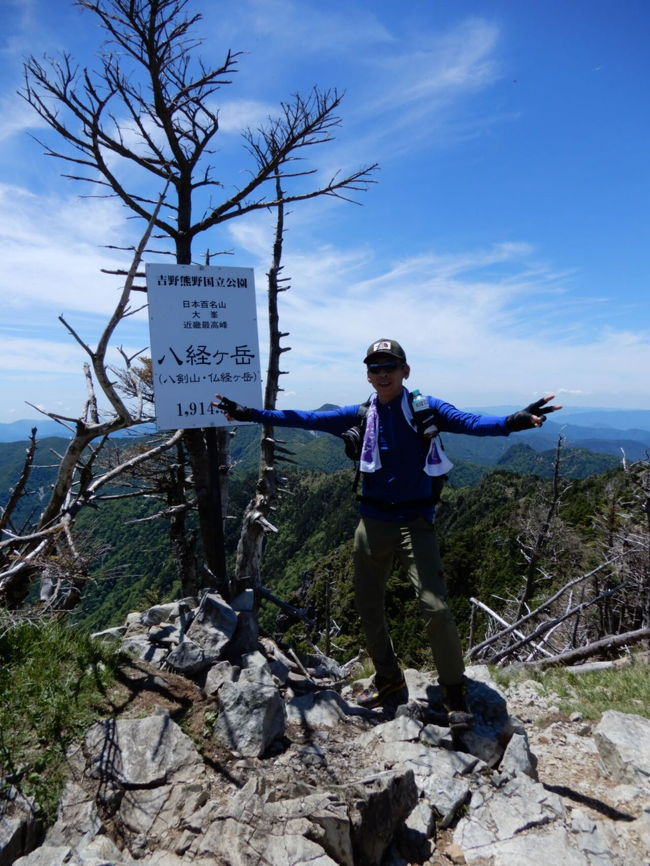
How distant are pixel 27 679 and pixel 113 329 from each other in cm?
297

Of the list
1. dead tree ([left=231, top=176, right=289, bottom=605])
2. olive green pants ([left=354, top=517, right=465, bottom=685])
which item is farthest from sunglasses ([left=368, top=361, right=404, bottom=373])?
dead tree ([left=231, top=176, right=289, bottom=605])

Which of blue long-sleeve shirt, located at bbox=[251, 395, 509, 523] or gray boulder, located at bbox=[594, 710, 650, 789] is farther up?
blue long-sleeve shirt, located at bbox=[251, 395, 509, 523]

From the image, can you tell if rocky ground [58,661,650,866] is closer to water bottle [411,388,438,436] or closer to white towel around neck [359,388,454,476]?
white towel around neck [359,388,454,476]

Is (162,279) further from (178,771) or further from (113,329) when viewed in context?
(178,771)

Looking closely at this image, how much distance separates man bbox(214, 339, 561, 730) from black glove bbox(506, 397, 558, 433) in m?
0.09

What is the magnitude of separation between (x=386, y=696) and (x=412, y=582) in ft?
4.74

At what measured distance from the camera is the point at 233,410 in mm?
4832

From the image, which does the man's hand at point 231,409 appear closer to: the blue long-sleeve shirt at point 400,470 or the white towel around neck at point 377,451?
the white towel around neck at point 377,451

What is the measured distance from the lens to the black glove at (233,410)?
189 inches

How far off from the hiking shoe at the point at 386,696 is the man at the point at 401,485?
511 millimetres

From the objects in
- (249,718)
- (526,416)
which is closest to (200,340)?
(526,416)

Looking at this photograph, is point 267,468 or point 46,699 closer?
point 46,699

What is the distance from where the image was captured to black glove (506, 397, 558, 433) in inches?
147

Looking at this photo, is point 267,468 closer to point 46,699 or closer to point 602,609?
point 46,699
